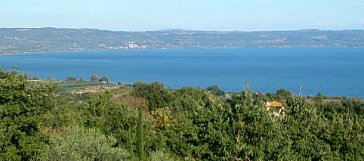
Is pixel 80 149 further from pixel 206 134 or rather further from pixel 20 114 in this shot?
pixel 206 134

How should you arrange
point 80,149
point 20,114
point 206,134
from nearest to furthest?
point 206,134 → point 80,149 → point 20,114

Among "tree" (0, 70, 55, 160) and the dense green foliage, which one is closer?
the dense green foliage

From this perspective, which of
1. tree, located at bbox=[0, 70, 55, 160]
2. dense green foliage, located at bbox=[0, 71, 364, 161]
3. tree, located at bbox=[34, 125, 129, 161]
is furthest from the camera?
tree, located at bbox=[0, 70, 55, 160]

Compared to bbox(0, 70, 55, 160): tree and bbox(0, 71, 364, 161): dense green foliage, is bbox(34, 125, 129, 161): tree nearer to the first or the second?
bbox(0, 71, 364, 161): dense green foliage

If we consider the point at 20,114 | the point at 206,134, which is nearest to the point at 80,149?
the point at 20,114

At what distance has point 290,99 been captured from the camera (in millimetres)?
16609

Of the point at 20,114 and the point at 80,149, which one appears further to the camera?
the point at 20,114

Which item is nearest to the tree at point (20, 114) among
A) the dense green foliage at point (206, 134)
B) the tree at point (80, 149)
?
the dense green foliage at point (206, 134)

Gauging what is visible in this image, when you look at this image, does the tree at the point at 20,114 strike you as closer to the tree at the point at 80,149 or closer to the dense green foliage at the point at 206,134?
the dense green foliage at the point at 206,134

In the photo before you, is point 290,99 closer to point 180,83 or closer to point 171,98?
point 171,98

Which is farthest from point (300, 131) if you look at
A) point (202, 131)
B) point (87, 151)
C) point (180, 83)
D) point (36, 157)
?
point (180, 83)

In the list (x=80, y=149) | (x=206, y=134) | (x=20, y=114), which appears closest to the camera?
(x=206, y=134)

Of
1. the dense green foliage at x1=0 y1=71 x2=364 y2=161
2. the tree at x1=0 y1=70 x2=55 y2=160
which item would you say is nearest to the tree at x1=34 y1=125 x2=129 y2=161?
the dense green foliage at x1=0 y1=71 x2=364 y2=161

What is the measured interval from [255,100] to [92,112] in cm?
1144
